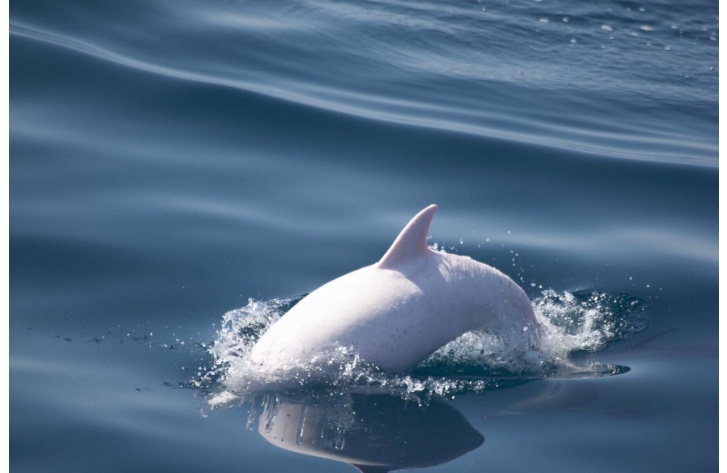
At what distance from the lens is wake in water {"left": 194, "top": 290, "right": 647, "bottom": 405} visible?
23.2 ft

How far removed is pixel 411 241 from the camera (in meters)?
7.11

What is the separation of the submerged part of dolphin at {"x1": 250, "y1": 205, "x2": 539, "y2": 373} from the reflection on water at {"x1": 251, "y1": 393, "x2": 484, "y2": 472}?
0.29m

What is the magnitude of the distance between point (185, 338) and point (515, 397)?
8.83 ft

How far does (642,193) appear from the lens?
1212cm

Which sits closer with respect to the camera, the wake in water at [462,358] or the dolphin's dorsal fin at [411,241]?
the dolphin's dorsal fin at [411,241]

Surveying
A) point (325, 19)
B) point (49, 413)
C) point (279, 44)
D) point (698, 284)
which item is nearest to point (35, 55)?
point (279, 44)

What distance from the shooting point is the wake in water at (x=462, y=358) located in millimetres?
7059

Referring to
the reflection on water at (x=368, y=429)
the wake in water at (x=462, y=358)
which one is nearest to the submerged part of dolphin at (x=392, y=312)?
the wake in water at (x=462, y=358)

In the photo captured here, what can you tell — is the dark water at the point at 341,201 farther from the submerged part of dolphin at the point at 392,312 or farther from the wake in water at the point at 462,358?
the submerged part of dolphin at the point at 392,312

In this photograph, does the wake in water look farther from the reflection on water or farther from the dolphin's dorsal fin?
the dolphin's dorsal fin

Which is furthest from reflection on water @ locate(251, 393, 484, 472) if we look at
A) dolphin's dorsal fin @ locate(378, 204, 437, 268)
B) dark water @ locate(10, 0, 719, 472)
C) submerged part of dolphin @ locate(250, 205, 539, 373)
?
dolphin's dorsal fin @ locate(378, 204, 437, 268)

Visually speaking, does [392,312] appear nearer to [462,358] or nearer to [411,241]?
[411,241]

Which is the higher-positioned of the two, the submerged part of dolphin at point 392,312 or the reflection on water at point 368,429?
the submerged part of dolphin at point 392,312

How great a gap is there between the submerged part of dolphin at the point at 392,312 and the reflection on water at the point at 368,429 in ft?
0.94
